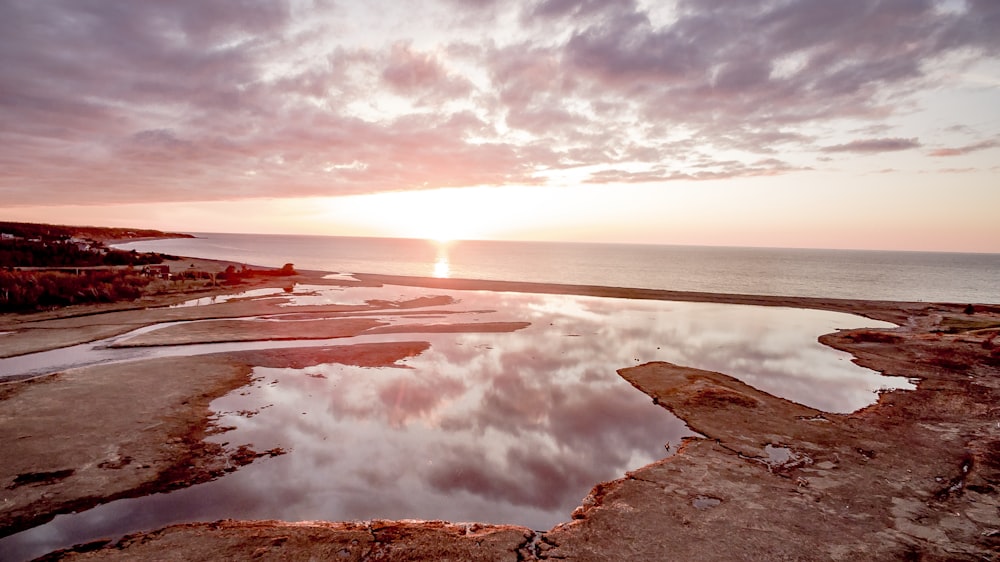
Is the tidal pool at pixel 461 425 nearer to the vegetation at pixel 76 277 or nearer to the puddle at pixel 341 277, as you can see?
the vegetation at pixel 76 277

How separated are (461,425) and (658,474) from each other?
294 inches

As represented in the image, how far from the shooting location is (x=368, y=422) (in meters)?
17.5

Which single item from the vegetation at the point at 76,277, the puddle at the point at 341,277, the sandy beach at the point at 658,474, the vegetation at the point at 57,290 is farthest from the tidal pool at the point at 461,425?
→ the puddle at the point at 341,277

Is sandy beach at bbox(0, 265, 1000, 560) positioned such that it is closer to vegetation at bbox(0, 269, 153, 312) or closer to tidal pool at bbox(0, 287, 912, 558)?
tidal pool at bbox(0, 287, 912, 558)

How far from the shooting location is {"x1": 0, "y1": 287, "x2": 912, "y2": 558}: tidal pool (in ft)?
38.8

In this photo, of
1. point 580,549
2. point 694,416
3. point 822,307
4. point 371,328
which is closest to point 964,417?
point 694,416

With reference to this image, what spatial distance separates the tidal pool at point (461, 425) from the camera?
1183 centimetres

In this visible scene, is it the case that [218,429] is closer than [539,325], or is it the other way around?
[218,429]

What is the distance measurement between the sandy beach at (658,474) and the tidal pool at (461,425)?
755 millimetres

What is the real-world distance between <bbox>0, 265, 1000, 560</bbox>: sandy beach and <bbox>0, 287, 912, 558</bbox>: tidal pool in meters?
0.75

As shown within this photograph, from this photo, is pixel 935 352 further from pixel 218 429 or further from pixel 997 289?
pixel 997 289

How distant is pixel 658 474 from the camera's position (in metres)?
13.9

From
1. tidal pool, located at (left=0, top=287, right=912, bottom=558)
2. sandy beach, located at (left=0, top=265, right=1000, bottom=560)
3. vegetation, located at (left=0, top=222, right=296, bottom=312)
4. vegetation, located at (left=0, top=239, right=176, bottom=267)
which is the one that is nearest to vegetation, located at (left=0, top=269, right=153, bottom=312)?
vegetation, located at (left=0, top=222, right=296, bottom=312)

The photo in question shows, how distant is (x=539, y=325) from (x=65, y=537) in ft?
109
